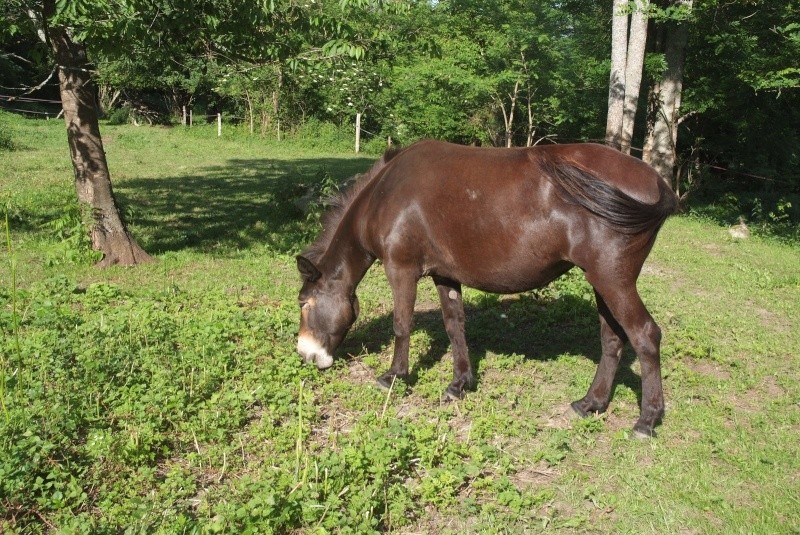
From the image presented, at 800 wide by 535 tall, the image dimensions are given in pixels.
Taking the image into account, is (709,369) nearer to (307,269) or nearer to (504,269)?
(504,269)

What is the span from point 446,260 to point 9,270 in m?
5.98

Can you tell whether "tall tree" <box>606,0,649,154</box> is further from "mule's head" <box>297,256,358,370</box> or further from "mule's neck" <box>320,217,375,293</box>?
"mule's head" <box>297,256,358,370</box>

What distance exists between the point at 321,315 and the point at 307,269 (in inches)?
16.7

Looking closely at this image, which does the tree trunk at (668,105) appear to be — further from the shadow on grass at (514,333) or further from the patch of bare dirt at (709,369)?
the patch of bare dirt at (709,369)

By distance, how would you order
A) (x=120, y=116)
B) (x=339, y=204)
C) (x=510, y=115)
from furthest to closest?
1. (x=120, y=116)
2. (x=510, y=115)
3. (x=339, y=204)

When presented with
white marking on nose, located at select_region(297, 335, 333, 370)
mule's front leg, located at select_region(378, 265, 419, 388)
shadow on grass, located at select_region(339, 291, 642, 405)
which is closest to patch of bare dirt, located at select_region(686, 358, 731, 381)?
shadow on grass, located at select_region(339, 291, 642, 405)

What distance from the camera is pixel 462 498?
3943 mm

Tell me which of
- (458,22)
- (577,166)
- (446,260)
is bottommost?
(446,260)

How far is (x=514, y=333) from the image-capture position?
6941 millimetres

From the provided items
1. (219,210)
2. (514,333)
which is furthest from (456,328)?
(219,210)

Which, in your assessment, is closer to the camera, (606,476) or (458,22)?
(606,476)

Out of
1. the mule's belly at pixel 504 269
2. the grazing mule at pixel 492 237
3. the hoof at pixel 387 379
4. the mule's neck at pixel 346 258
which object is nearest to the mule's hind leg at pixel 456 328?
the grazing mule at pixel 492 237

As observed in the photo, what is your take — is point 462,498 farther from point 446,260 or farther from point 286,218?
point 286,218

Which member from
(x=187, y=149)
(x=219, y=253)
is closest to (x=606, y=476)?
(x=219, y=253)
